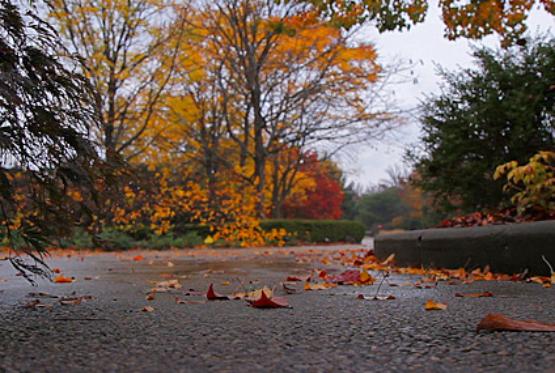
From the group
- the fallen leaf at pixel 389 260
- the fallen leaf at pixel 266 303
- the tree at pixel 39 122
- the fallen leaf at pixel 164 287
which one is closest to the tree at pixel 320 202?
the fallen leaf at pixel 389 260

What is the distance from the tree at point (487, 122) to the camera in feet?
21.8

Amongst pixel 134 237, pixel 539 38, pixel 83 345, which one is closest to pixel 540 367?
A: pixel 83 345

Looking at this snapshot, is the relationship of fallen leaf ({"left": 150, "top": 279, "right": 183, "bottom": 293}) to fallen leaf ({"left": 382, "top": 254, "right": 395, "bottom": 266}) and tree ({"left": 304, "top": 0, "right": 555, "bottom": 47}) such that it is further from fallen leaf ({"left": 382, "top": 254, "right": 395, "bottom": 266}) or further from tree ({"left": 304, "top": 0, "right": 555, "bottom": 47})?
tree ({"left": 304, "top": 0, "right": 555, "bottom": 47})

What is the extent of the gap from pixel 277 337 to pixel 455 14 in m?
6.53

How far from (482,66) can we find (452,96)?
0.73 meters

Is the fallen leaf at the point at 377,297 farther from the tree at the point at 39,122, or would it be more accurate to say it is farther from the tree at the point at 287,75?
the tree at the point at 287,75

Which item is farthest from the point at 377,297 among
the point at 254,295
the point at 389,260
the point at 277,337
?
the point at 389,260

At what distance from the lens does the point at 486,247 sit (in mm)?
4129

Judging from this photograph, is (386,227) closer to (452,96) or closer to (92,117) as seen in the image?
(452,96)

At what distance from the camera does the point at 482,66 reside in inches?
316

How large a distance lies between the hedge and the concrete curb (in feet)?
37.2

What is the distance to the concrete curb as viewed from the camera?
3.65 metres

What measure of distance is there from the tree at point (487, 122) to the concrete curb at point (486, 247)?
2.47 meters

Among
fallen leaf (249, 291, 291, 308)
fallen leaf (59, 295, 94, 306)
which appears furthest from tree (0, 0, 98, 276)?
fallen leaf (249, 291, 291, 308)
